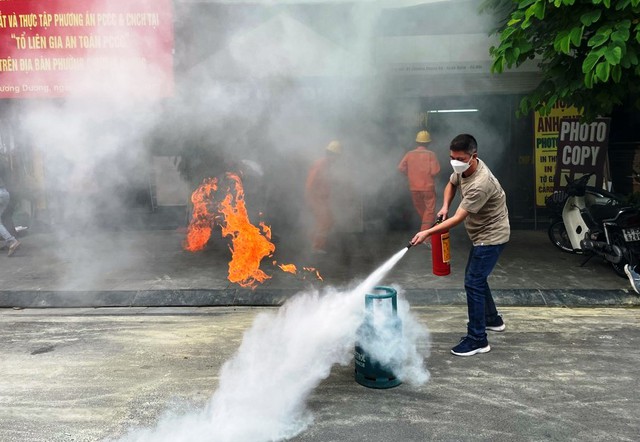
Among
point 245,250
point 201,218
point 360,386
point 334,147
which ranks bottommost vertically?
point 360,386

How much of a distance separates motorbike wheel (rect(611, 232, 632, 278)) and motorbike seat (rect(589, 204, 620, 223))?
293mm

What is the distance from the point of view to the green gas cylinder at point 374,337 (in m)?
3.19

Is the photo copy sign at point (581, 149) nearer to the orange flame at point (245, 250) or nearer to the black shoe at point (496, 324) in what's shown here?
the black shoe at point (496, 324)

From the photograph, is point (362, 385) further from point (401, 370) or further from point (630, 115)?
point (630, 115)

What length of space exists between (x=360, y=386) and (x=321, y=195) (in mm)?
4029

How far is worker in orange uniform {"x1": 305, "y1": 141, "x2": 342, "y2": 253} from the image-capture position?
693 cm

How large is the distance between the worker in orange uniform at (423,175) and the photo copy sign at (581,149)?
7.94 feet

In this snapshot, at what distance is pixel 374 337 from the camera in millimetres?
3213

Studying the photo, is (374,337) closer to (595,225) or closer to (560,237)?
(595,225)

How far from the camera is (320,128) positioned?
23.1ft

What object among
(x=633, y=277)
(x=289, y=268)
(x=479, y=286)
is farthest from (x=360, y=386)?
(x=633, y=277)

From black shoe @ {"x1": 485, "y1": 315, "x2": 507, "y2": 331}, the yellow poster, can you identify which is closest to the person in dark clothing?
black shoe @ {"x1": 485, "y1": 315, "x2": 507, "y2": 331}

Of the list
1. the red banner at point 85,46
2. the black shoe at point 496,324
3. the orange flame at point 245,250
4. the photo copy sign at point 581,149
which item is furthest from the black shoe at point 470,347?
the photo copy sign at point 581,149

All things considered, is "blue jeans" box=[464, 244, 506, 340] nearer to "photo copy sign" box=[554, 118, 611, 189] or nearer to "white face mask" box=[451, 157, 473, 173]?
"white face mask" box=[451, 157, 473, 173]
